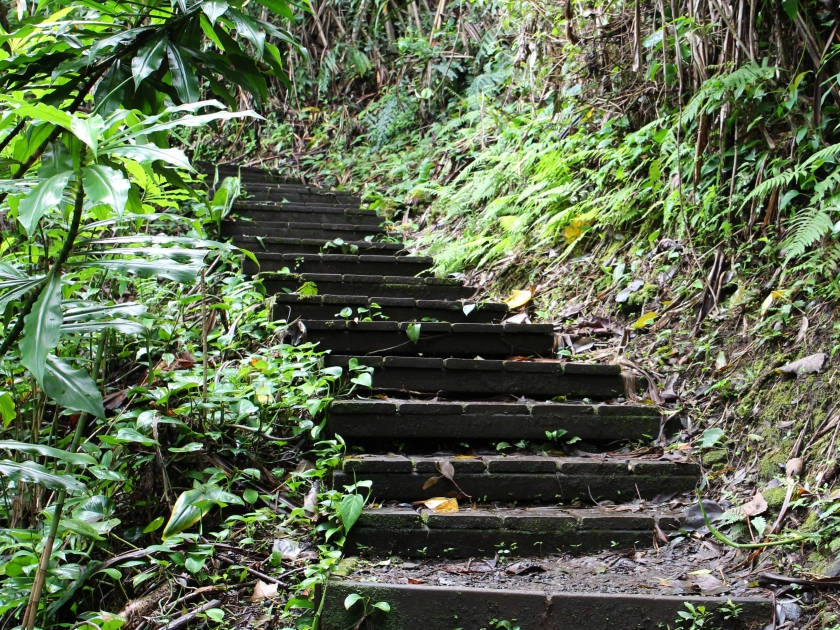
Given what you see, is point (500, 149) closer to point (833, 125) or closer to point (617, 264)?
point (617, 264)

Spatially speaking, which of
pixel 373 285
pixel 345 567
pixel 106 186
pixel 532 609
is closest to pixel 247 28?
pixel 106 186

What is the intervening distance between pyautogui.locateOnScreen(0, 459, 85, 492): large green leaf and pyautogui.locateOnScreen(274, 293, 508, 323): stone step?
1877mm

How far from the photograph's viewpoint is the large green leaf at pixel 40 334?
120cm

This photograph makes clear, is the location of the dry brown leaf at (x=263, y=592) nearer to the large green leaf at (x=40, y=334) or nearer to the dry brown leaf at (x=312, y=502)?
the dry brown leaf at (x=312, y=502)

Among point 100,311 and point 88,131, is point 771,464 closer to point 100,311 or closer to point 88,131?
point 100,311

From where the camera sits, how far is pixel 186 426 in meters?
2.27

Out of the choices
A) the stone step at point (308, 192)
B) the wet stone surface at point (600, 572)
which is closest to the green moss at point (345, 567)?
the wet stone surface at point (600, 572)

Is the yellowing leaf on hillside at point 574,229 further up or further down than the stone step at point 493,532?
further up

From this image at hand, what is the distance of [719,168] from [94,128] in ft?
8.72

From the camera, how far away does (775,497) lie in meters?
2.19

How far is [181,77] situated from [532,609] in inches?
64.5

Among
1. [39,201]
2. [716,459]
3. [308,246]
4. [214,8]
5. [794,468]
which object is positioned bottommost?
[716,459]

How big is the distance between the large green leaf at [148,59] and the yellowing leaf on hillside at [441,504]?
1.54 m

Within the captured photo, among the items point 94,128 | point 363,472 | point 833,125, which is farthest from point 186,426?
point 833,125
